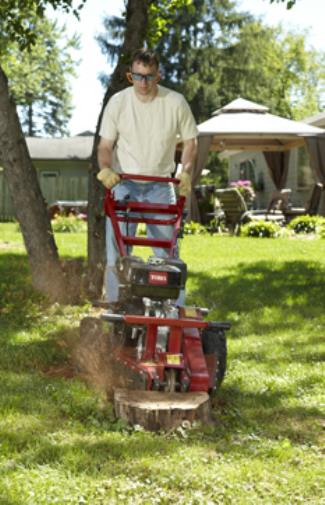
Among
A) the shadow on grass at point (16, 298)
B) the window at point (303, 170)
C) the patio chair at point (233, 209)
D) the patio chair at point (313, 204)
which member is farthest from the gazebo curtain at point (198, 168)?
the shadow on grass at point (16, 298)

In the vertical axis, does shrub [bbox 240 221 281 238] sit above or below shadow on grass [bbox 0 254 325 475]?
below

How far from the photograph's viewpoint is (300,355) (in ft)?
20.4

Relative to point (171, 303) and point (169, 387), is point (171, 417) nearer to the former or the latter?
point (169, 387)

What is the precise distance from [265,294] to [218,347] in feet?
12.5

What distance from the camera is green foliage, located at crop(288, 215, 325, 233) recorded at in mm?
17031

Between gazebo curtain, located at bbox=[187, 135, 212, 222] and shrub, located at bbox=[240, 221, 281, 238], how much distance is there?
7.37ft

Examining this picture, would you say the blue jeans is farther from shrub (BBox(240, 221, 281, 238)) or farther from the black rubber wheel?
shrub (BBox(240, 221, 281, 238))

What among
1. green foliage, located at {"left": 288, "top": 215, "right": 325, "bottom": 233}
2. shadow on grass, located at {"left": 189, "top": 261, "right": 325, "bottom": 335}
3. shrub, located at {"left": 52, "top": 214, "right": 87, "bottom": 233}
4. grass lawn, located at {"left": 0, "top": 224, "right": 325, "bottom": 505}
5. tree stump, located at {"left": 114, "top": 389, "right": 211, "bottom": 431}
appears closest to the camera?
grass lawn, located at {"left": 0, "top": 224, "right": 325, "bottom": 505}

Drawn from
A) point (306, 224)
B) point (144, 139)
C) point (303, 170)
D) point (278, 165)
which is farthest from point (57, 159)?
point (144, 139)

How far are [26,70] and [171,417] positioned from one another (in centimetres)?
4200

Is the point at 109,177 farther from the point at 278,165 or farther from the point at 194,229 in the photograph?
the point at 278,165

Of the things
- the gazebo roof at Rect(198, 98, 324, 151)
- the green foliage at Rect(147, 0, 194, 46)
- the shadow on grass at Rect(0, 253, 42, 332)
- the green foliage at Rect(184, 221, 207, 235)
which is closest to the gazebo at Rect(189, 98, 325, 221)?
the gazebo roof at Rect(198, 98, 324, 151)

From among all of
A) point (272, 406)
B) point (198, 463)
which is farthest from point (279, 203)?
point (198, 463)

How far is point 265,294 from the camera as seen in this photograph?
867 centimetres
